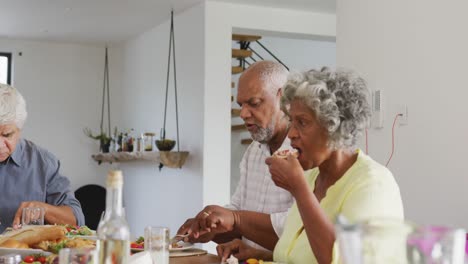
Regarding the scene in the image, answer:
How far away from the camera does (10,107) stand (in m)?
3.05

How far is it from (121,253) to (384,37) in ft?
9.23

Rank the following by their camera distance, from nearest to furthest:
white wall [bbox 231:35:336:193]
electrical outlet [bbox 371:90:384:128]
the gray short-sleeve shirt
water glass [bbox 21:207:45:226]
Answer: water glass [bbox 21:207:45:226] → the gray short-sleeve shirt → electrical outlet [bbox 371:90:384:128] → white wall [bbox 231:35:336:193]

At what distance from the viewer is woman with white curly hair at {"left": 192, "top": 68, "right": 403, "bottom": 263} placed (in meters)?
1.85

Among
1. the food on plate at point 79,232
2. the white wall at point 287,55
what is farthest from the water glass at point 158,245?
the white wall at point 287,55

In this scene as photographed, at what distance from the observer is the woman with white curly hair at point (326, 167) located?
1.85 m

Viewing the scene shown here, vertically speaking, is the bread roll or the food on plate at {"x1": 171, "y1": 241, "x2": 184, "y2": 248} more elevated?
the bread roll

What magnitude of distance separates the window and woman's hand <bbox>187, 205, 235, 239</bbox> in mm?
6752

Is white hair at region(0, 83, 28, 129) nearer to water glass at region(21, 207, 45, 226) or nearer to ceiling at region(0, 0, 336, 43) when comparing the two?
Answer: water glass at region(21, 207, 45, 226)

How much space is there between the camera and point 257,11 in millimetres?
6879

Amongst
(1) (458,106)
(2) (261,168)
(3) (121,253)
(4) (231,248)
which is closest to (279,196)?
(2) (261,168)

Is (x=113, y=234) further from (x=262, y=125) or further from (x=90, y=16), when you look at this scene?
(x=90, y=16)

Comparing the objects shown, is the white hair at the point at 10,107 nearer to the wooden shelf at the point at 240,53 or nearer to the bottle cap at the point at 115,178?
the bottle cap at the point at 115,178

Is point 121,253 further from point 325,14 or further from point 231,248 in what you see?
point 325,14

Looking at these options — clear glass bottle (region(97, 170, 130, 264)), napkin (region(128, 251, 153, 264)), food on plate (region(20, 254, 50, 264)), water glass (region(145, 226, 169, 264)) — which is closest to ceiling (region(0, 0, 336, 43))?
food on plate (region(20, 254, 50, 264))
